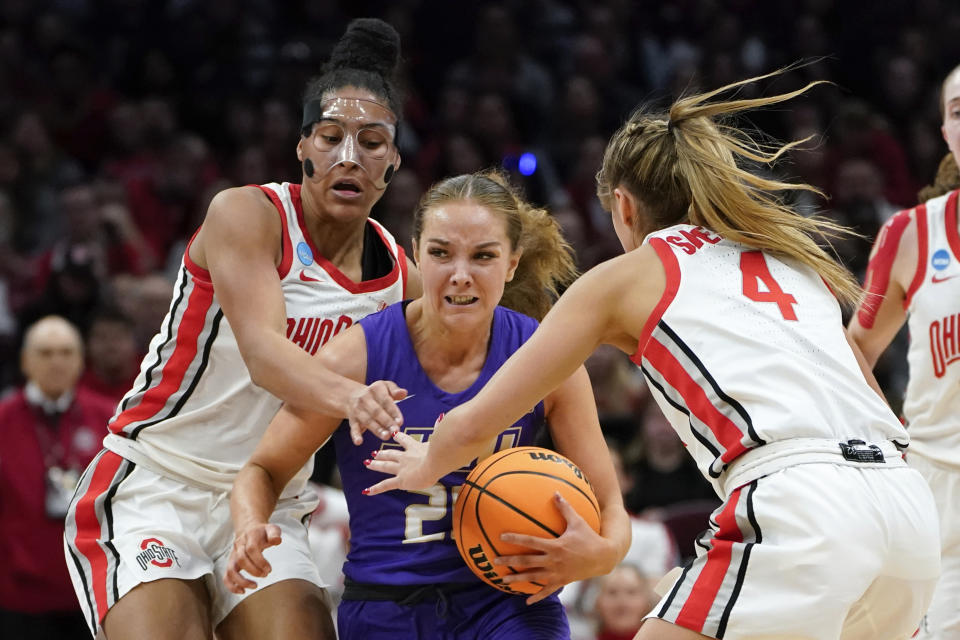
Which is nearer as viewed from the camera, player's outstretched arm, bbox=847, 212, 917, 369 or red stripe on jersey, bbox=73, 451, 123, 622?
red stripe on jersey, bbox=73, 451, 123, 622

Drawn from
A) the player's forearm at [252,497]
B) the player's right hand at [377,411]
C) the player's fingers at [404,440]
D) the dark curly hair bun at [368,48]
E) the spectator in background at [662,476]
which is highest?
the dark curly hair bun at [368,48]

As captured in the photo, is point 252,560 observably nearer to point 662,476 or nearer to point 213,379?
point 213,379

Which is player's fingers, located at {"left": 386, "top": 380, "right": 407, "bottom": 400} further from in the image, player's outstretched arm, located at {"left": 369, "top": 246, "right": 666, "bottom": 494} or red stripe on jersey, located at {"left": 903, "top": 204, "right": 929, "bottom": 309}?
red stripe on jersey, located at {"left": 903, "top": 204, "right": 929, "bottom": 309}

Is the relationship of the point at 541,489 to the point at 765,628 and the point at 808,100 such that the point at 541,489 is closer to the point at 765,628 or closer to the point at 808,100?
the point at 765,628

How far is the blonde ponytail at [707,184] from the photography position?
3201 mm

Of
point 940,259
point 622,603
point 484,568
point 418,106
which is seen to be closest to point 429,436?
point 484,568

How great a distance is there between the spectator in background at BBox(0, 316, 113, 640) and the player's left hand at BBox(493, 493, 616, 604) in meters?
4.24

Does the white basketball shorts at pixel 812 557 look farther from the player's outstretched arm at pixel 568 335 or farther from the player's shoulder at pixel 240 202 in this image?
the player's shoulder at pixel 240 202

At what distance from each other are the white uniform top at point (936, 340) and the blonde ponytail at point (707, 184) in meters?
1.11

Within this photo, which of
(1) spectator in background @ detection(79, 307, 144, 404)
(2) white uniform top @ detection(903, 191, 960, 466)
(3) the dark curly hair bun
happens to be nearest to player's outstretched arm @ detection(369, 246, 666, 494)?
(3) the dark curly hair bun

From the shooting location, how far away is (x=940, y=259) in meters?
4.41

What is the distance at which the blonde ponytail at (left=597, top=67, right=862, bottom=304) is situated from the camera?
3201 millimetres

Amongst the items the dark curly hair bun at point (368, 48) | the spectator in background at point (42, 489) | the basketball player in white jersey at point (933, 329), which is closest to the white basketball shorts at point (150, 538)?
the dark curly hair bun at point (368, 48)

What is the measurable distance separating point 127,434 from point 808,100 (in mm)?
8180
